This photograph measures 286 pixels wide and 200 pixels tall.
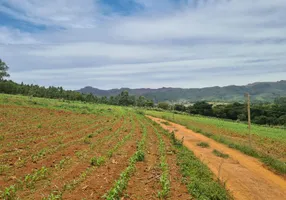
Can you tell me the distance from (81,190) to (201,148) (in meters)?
12.1

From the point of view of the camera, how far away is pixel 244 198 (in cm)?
877

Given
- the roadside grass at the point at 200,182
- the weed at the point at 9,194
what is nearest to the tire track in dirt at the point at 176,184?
the roadside grass at the point at 200,182

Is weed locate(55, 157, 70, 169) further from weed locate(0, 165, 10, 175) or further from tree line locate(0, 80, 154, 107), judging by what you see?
tree line locate(0, 80, 154, 107)

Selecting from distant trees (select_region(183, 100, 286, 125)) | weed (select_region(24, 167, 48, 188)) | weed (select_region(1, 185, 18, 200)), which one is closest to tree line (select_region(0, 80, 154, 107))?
distant trees (select_region(183, 100, 286, 125))

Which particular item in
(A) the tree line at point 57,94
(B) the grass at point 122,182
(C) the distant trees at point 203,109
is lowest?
(C) the distant trees at point 203,109

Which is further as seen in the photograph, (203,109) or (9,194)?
(203,109)

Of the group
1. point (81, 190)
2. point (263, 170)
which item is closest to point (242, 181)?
point (263, 170)

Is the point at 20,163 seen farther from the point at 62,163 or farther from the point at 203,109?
the point at 203,109

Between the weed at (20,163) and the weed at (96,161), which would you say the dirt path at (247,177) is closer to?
the weed at (96,161)

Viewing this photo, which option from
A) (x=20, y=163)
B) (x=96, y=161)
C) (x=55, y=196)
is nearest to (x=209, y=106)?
(x=96, y=161)

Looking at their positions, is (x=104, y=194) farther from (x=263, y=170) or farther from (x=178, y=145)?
(x=178, y=145)

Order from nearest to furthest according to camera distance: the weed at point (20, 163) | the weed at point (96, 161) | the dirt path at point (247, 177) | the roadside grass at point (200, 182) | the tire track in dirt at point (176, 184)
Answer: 1. the tire track in dirt at point (176, 184)
2. the roadside grass at point (200, 182)
3. the dirt path at point (247, 177)
4. the weed at point (20, 163)
5. the weed at point (96, 161)

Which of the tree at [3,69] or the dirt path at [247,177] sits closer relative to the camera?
the dirt path at [247,177]

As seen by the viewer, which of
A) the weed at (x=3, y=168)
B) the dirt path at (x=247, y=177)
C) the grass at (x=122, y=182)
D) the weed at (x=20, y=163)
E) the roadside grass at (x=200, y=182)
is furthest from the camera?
the weed at (x=20, y=163)
